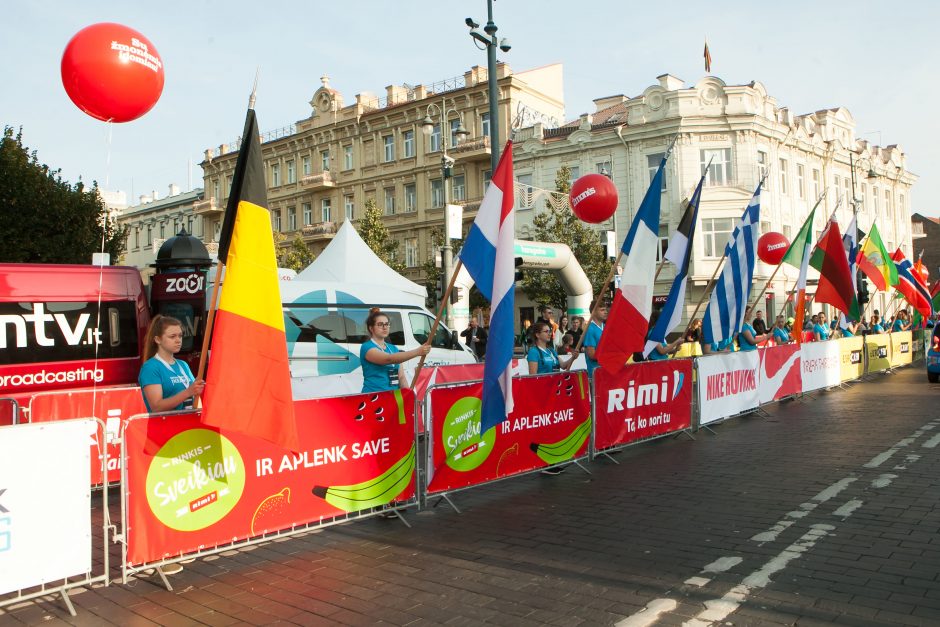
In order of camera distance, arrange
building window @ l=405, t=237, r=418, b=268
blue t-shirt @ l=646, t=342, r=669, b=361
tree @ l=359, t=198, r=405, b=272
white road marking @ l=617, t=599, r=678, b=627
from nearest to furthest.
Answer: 1. white road marking @ l=617, t=599, r=678, b=627
2. blue t-shirt @ l=646, t=342, r=669, b=361
3. tree @ l=359, t=198, r=405, b=272
4. building window @ l=405, t=237, r=418, b=268

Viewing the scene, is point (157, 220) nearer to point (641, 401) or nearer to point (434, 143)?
point (434, 143)

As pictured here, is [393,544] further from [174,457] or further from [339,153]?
[339,153]

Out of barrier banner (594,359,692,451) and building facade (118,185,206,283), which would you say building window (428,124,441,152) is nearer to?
building facade (118,185,206,283)

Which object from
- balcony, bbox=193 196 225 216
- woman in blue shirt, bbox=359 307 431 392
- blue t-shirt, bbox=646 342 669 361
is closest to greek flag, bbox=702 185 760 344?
blue t-shirt, bbox=646 342 669 361

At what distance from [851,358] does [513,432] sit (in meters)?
14.4

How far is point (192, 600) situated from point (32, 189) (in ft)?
75.0

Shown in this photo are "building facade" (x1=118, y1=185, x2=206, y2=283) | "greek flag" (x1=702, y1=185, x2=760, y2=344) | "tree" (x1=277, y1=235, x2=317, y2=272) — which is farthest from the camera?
"building facade" (x1=118, y1=185, x2=206, y2=283)

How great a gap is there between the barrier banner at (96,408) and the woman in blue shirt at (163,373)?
6.96 ft

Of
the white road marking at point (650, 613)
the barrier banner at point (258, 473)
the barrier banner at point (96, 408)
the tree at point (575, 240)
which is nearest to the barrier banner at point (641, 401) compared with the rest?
the barrier banner at point (258, 473)

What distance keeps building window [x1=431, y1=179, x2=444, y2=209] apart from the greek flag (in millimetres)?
33882

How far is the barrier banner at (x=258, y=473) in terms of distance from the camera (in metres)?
5.01

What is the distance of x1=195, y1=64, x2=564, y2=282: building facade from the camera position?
43375 millimetres

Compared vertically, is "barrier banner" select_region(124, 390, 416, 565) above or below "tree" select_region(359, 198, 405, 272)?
below

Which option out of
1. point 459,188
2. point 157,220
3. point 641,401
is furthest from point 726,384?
point 157,220
